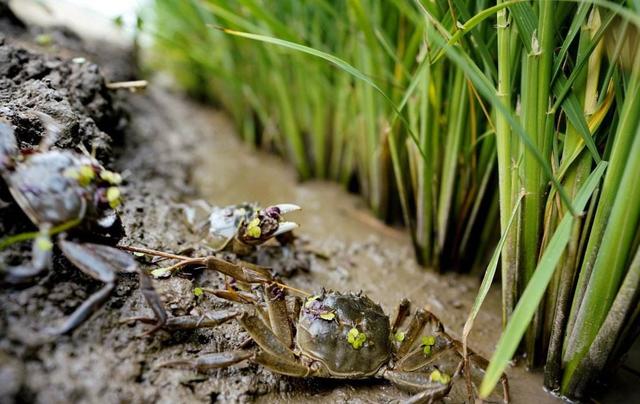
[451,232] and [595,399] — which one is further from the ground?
[451,232]

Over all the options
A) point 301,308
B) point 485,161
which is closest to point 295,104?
point 485,161

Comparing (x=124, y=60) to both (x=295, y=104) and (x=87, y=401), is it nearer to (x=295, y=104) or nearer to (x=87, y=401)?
(x=295, y=104)

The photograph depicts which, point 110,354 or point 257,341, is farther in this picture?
point 257,341

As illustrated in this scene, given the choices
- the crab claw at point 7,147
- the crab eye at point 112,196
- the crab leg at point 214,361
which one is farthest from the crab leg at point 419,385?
the crab claw at point 7,147

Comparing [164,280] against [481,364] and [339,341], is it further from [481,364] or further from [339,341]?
[481,364]

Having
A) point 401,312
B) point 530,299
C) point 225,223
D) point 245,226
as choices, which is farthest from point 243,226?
point 530,299

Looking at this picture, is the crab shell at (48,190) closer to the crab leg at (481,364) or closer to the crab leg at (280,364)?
the crab leg at (280,364)

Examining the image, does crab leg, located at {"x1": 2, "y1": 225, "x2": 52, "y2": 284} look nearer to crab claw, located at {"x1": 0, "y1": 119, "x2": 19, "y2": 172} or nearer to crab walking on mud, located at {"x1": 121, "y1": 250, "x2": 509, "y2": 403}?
crab claw, located at {"x1": 0, "y1": 119, "x2": 19, "y2": 172}

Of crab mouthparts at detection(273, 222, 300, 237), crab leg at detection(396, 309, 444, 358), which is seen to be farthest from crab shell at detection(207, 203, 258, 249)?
crab leg at detection(396, 309, 444, 358)
